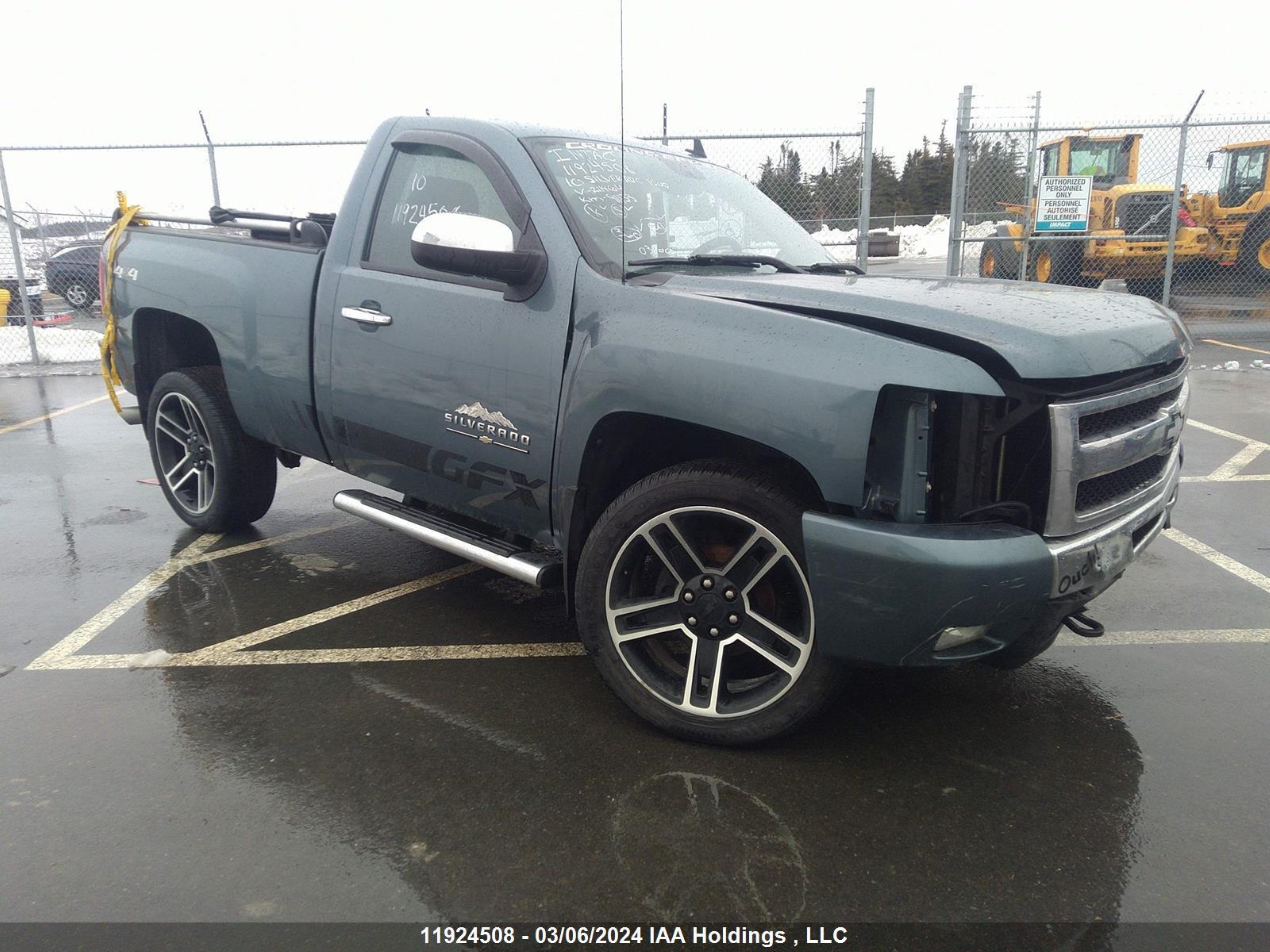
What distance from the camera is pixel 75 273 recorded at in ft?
52.6

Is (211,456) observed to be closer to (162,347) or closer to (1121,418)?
(162,347)

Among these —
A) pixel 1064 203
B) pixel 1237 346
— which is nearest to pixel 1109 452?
pixel 1064 203

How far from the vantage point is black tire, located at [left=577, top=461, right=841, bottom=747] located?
2.74 metres

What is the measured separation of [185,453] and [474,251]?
2879 millimetres

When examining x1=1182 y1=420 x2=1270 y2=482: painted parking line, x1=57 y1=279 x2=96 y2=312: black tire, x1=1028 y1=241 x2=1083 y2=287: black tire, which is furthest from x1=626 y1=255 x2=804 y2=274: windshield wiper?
x1=57 y1=279 x2=96 y2=312: black tire

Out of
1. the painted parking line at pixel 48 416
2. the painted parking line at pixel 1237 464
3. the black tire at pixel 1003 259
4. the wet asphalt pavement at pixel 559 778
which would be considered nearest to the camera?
the wet asphalt pavement at pixel 559 778

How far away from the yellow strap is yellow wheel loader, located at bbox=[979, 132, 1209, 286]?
1193 cm

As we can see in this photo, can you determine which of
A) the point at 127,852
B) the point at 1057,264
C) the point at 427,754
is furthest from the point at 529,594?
the point at 1057,264

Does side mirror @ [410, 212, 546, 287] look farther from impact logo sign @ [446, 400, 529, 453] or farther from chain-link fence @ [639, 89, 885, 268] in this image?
chain-link fence @ [639, 89, 885, 268]

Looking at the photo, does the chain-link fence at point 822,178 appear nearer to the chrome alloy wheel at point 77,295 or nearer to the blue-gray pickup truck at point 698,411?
the blue-gray pickup truck at point 698,411

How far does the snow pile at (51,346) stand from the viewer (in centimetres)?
1240

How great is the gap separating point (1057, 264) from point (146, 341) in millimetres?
14152

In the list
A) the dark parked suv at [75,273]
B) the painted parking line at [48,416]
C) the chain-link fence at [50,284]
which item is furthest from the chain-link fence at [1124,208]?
the dark parked suv at [75,273]

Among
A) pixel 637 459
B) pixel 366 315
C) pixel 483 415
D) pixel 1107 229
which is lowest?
pixel 637 459
